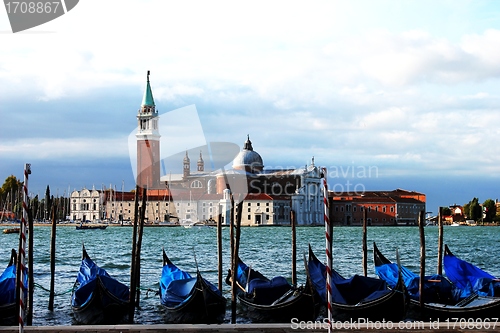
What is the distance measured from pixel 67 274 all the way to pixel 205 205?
41723 millimetres

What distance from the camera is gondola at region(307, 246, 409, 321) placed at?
7.55 meters

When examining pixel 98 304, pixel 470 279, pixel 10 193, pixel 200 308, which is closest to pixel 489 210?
pixel 10 193

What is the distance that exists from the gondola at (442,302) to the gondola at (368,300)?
0.48m

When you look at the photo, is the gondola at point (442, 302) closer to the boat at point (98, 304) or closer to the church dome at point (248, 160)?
the boat at point (98, 304)

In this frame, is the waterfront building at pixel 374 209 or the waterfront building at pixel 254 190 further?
the waterfront building at pixel 374 209

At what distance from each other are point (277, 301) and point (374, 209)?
2167 inches

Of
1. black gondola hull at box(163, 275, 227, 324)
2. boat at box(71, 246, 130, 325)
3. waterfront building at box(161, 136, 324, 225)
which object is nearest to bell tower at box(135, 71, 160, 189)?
waterfront building at box(161, 136, 324, 225)

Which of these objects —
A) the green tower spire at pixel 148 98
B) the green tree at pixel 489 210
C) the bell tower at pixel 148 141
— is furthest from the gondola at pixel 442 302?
the green tree at pixel 489 210

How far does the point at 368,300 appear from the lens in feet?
25.2

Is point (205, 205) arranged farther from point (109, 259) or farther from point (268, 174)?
point (109, 259)

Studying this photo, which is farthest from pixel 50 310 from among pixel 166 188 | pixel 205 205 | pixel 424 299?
pixel 166 188

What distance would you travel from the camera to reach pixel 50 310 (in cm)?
927

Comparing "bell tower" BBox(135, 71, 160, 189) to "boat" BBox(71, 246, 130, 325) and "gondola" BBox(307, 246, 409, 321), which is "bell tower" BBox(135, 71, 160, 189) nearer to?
"boat" BBox(71, 246, 130, 325)

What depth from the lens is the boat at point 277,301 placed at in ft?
25.8
